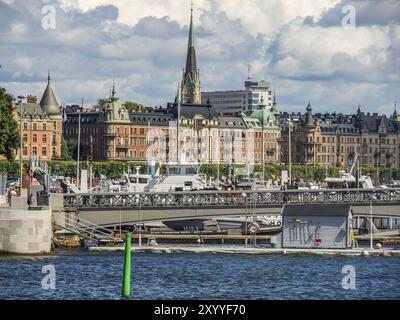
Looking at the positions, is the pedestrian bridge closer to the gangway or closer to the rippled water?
the gangway

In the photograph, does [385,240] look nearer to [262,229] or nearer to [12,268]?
[262,229]

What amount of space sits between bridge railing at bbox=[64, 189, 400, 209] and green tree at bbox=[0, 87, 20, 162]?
15.3 metres

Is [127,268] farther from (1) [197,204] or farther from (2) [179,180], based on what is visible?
(2) [179,180]

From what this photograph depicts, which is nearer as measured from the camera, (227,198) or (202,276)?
(202,276)

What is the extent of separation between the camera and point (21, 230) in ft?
238

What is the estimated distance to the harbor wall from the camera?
72250mm

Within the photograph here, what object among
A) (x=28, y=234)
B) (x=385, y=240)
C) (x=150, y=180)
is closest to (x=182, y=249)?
(x=28, y=234)

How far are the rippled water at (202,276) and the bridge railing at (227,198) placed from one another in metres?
7.12

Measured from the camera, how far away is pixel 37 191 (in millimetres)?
88688

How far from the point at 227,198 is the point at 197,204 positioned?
113 inches

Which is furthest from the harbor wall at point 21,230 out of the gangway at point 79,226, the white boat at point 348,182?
the white boat at point 348,182

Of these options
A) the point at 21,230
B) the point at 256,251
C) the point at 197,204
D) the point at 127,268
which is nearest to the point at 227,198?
the point at 197,204

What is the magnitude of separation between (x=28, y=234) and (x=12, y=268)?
19.9 ft

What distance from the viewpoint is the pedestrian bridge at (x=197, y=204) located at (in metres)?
84.8
